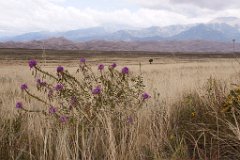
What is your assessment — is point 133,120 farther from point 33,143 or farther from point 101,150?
point 33,143

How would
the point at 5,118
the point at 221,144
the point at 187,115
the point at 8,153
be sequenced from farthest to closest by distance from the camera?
the point at 187,115 < the point at 5,118 < the point at 221,144 < the point at 8,153

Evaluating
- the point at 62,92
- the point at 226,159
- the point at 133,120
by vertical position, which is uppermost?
the point at 62,92

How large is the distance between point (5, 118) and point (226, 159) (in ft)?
7.97

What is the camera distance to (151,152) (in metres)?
3.42

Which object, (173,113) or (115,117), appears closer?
(115,117)

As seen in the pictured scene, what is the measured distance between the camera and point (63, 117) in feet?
11.2

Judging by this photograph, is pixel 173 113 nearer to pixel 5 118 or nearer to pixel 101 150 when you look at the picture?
pixel 101 150

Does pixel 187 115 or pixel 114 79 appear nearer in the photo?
pixel 114 79

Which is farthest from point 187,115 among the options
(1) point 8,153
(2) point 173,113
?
(1) point 8,153

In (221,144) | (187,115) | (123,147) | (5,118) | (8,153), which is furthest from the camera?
(187,115)

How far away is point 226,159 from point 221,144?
21cm

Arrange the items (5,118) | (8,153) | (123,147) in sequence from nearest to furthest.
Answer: (123,147)
(8,153)
(5,118)

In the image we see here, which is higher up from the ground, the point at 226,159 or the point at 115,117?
the point at 115,117

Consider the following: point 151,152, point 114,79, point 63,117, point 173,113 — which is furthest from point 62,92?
point 173,113
